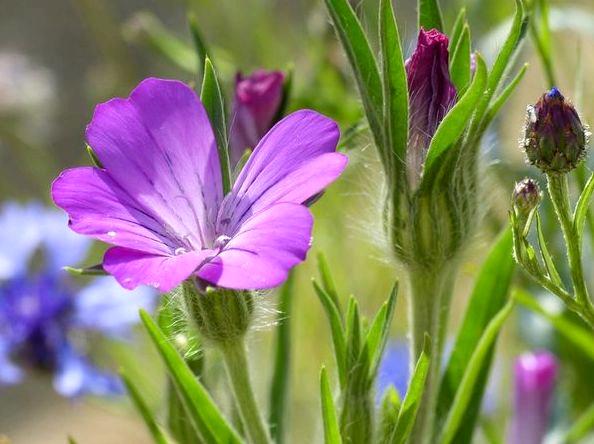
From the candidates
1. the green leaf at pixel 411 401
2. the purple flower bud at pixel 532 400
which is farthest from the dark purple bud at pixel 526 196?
the purple flower bud at pixel 532 400

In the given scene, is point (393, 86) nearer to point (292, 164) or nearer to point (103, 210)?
point (292, 164)

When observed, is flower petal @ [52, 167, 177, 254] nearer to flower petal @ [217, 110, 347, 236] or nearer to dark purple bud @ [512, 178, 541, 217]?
flower petal @ [217, 110, 347, 236]

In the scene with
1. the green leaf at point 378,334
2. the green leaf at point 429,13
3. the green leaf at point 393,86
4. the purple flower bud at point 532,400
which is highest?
the green leaf at point 429,13

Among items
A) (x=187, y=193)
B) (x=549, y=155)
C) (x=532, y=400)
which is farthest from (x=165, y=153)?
(x=532, y=400)

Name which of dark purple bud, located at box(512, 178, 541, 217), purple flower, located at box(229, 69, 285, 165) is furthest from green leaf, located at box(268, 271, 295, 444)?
dark purple bud, located at box(512, 178, 541, 217)

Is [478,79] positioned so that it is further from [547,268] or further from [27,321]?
[27,321]

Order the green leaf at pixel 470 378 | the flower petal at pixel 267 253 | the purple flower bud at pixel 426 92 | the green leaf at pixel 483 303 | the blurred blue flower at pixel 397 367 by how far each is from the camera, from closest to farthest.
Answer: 1. the flower petal at pixel 267 253
2. the purple flower bud at pixel 426 92
3. the green leaf at pixel 470 378
4. the green leaf at pixel 483 303
5. the blurred blue flower at pixel 397 367

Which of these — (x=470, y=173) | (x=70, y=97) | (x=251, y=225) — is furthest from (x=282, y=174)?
(x=70, y=97)

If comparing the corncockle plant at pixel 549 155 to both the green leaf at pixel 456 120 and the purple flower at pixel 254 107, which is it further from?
A: the purple flower at pixel 254 107
